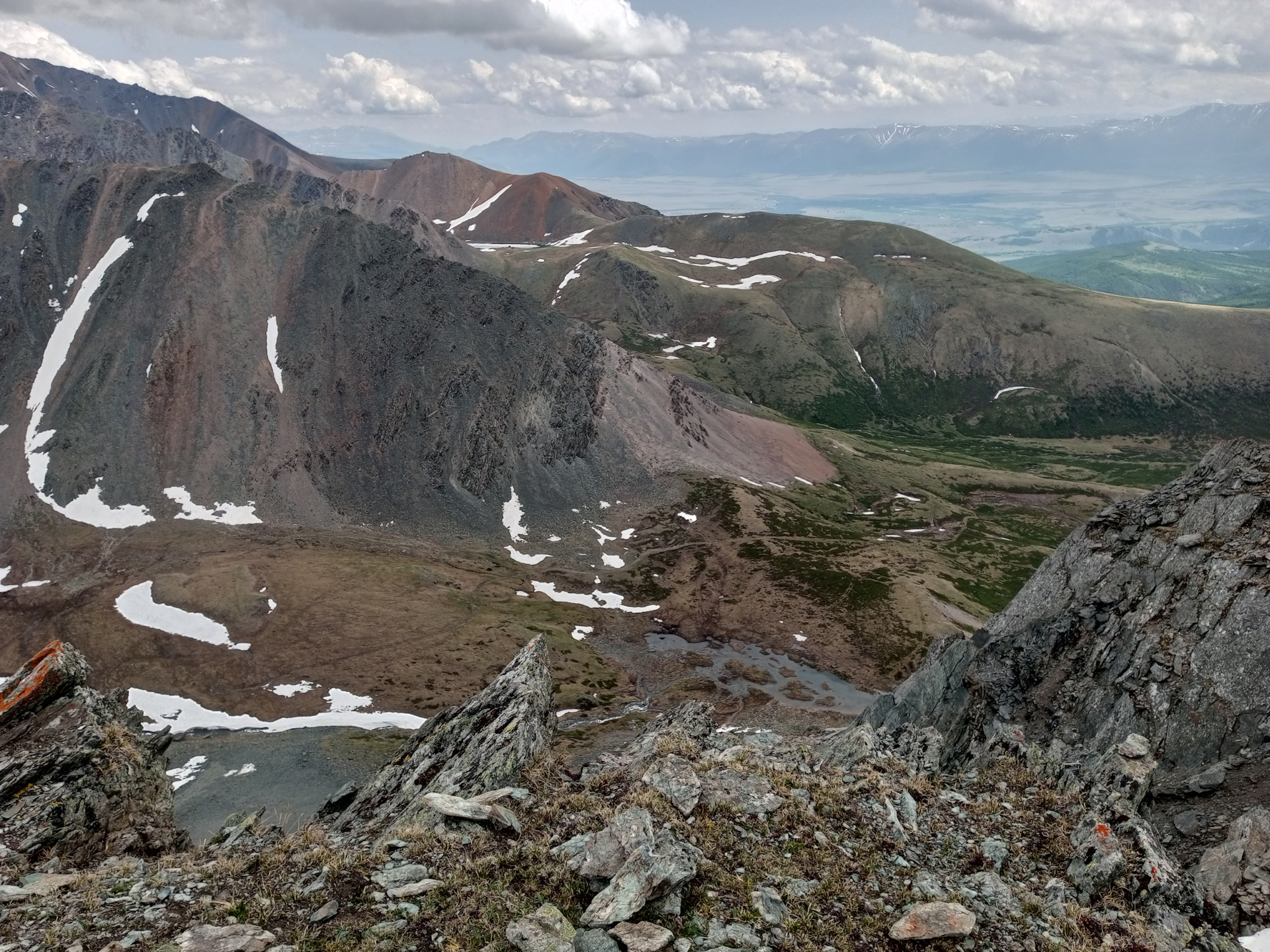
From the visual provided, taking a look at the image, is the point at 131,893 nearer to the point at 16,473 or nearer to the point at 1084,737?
the point at 1084,737

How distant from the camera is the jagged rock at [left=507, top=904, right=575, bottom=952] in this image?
42.7 feet

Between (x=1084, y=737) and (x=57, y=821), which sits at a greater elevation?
(x=57, y=821)

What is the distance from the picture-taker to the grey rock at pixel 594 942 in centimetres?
1288

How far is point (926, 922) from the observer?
46.8 ft

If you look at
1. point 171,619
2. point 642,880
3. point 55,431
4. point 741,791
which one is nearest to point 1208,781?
point 741,791

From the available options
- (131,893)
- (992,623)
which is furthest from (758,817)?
(992,623)

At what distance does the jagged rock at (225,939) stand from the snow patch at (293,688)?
7438cm

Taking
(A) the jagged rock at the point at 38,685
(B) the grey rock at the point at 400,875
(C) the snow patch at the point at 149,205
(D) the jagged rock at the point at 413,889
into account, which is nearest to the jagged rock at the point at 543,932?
(D) the jagged rock at the point at 413,889

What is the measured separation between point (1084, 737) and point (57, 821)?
42389 mm

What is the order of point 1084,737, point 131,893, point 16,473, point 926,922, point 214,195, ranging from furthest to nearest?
point 214,195, point 16,473, point 1084,737, point 131,893, point 926,922

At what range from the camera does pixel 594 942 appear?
13.0 metres

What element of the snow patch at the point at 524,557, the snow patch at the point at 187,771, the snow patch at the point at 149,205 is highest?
the snow patch at the point at 149,205

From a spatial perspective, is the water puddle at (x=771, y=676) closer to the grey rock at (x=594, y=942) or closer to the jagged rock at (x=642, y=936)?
the jagged rock at (x=642, y=936)

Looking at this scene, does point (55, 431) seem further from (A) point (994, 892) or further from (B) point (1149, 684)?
(B) point (1149, 684)
